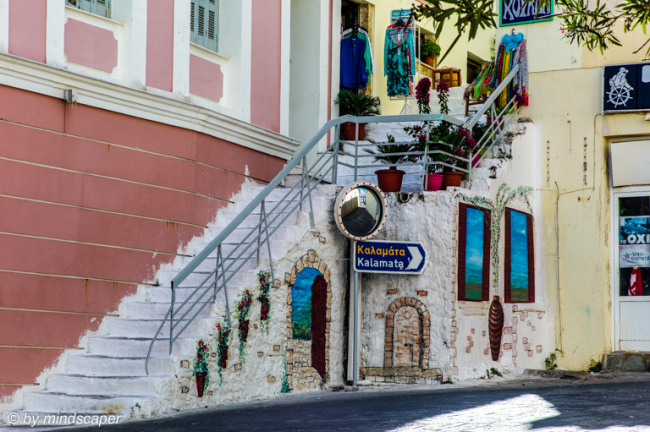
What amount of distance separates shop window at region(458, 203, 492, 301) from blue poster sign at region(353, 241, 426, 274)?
665 mm

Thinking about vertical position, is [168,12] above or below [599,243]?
above

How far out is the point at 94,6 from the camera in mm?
11695

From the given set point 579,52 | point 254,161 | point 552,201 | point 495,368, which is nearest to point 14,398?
point 254,161

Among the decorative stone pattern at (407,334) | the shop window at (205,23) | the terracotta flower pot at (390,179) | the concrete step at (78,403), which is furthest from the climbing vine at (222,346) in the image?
the shop window at (205,23)

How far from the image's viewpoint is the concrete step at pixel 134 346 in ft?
32.8

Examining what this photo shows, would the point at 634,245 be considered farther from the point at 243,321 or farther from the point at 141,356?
the point at 141,356

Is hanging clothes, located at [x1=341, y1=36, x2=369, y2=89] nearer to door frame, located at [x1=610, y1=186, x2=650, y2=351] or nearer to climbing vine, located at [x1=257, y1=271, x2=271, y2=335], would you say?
door frame, located at [x1=610, y1=186, x2=650, y2=351]

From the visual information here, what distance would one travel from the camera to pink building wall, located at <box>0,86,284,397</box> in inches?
406

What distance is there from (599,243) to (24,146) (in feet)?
26.9

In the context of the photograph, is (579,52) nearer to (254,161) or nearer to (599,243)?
(599,243)

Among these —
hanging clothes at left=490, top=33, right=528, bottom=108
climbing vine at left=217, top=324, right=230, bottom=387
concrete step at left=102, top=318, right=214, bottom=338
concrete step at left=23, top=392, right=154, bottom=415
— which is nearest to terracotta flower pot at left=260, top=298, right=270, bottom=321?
climbing vine at left=217, top=324, right=230, bottom=387

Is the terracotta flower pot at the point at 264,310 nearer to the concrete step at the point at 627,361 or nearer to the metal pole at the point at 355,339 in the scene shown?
the metal pole at the point at 355,339

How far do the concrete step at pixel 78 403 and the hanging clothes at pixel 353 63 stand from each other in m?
8.41

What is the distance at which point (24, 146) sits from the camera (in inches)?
412
